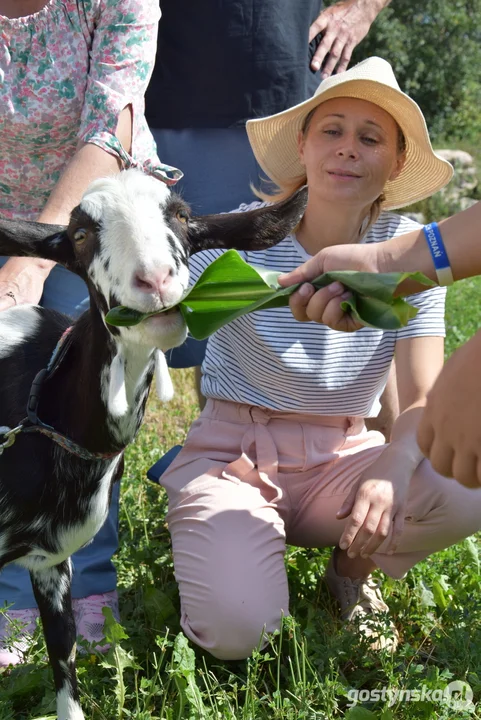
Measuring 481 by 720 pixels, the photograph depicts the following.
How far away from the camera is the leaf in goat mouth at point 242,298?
1.97 meters

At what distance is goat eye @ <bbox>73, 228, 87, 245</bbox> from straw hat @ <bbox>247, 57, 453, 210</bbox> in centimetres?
101

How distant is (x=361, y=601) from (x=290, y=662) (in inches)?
25.9

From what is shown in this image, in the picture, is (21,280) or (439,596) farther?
Answer: (439,596)

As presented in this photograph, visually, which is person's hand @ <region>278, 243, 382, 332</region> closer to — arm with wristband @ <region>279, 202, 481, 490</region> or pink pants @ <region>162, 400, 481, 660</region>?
arm with wristband @ <region>279, 202, 481, 490</region>

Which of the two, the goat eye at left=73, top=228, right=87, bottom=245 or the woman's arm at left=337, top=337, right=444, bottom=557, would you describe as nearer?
the goat eye at left=73, top=228, right=87, bottom=245

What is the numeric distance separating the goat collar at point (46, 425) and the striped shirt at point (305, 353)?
60cm

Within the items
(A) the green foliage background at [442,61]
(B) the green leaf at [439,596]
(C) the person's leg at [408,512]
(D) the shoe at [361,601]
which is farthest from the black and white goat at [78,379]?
(A) the green foliage background at [442,61]

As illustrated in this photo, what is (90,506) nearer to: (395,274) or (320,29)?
(395,274)

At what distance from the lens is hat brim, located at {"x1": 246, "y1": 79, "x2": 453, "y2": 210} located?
296 cm

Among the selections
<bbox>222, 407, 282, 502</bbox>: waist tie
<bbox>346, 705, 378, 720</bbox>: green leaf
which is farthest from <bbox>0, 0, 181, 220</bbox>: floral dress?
<bbox>346, 705, 378, 720</bbox>: green leaf

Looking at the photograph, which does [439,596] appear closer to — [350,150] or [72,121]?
[350,150]

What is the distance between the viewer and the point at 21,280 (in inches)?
105

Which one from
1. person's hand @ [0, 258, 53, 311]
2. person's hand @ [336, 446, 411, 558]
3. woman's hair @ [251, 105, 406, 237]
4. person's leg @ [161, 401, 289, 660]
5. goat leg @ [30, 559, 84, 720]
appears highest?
woman's hair @ [251, 105, 406, 237]

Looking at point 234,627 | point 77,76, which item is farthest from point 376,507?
point 77,76
